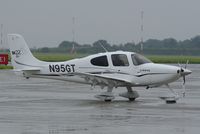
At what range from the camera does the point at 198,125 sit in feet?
48.1

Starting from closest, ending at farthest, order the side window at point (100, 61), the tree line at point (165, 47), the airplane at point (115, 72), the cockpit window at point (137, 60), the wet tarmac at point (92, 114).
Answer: the wet tarmac at point (92, 114), the airplane at point (115, 72), the cockpit window at point (137, 60), the side window at point (100, 61), the tree line at point (165, 47)

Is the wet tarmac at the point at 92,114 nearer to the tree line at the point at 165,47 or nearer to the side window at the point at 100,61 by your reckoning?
the side window at the point at 100,61

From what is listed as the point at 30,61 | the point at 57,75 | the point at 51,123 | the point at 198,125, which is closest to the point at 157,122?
the point at 198,125

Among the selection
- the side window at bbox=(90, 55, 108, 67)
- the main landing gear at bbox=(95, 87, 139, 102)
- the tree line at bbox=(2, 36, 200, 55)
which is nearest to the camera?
the main landing gear at bbox=(95, 87, 139, 102)

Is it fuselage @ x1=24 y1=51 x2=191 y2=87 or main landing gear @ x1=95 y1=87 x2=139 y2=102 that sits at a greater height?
fuselage @ x1=24 y1=51 x2=191 y2=87

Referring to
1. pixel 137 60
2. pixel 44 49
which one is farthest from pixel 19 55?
pixel 44 49

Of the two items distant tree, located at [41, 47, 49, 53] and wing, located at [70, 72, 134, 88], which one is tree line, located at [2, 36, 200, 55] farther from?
wing, located at [70, 72, 134, 88]

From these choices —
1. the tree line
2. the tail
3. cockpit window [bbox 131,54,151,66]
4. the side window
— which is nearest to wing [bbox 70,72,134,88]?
the side window

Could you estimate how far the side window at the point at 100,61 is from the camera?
21.9 meters

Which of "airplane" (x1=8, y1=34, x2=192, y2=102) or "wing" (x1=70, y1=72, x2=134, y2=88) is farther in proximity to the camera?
"wing" (x1=70, y1=72, x2=134, y2=88)

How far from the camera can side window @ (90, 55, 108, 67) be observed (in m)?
21.9

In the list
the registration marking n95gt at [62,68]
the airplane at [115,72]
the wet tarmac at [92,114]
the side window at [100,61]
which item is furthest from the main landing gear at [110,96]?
the registration marking n95gt at [62,68]

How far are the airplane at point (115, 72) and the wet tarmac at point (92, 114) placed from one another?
1.90ft

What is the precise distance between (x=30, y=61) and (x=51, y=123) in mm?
8983
